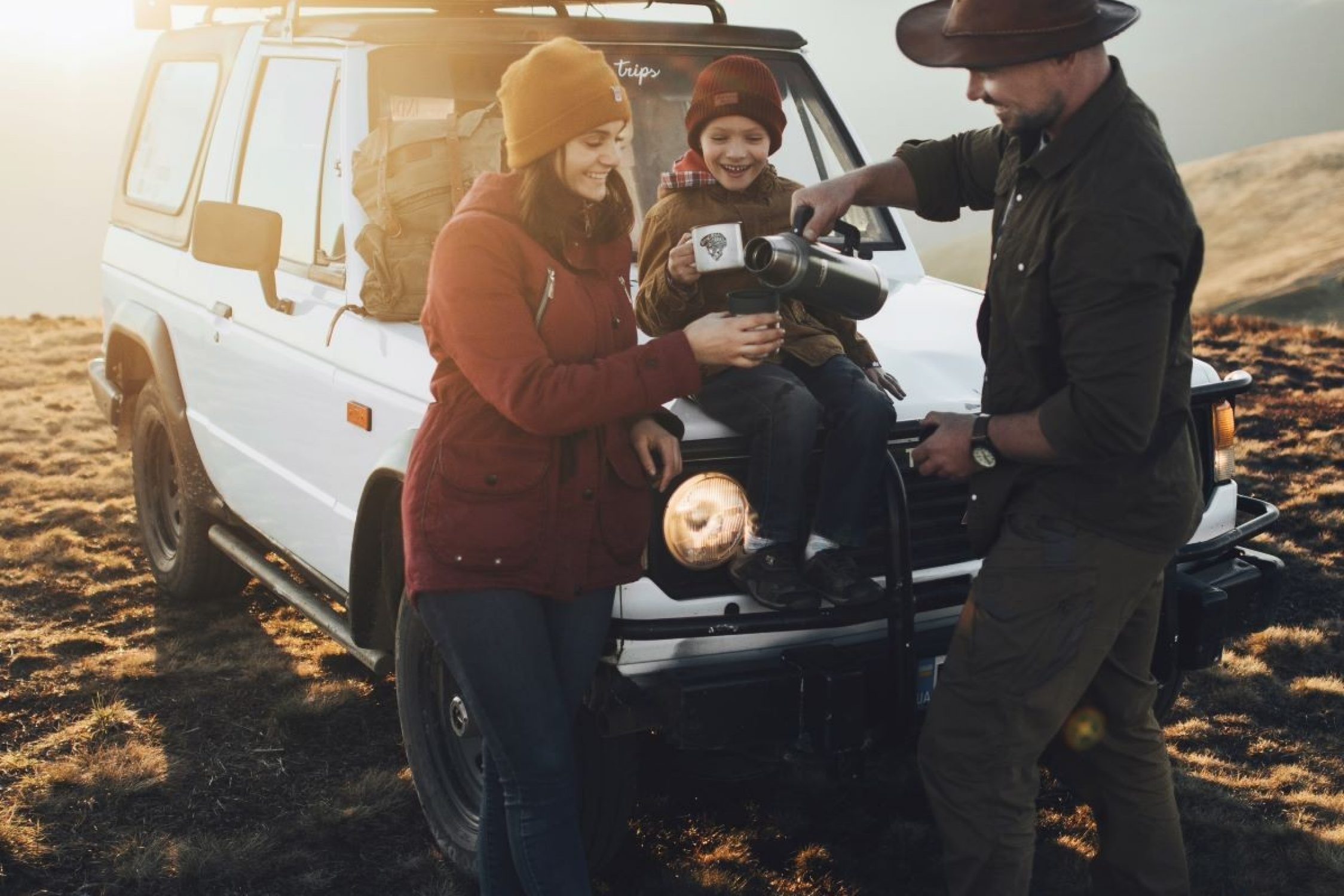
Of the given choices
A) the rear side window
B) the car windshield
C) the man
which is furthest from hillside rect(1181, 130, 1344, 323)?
the man

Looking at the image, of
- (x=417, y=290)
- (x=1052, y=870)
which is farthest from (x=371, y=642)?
(x=1052, y=870)

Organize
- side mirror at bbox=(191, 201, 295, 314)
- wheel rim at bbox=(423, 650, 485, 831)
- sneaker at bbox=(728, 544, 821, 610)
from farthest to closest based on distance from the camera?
side mirror at bbox=(191, 201, 295, 314)
wheel rim at bbox=(423, 650, 485, 831)
sneaker at bbox=(728, 544, 821, 610)

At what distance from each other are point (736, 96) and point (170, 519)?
3692 mm

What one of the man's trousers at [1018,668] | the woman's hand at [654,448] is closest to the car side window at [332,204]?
the woman's hand at [654,448]

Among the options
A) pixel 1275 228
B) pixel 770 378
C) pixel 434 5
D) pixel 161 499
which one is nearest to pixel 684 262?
pixel 770 378

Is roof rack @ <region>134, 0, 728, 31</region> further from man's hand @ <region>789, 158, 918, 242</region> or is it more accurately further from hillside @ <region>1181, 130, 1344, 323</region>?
hillside @ <region>1181, 130, 1344, 323</region>

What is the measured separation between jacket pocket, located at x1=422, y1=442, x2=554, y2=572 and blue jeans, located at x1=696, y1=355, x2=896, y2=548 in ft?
2.22

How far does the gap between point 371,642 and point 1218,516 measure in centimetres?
246

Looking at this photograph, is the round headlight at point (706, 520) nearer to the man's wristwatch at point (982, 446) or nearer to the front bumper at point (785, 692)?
the front bumper at point (785, 692)

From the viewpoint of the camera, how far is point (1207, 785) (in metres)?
4.25

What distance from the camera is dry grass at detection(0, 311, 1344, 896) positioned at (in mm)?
3756

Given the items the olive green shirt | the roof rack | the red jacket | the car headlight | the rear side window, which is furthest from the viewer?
the rear side window

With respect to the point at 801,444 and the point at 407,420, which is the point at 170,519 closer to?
the point at 407,420

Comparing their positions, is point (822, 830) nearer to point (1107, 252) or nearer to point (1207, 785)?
point (1207, 785)
